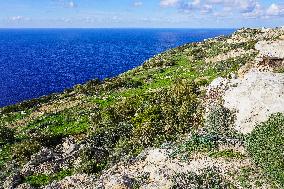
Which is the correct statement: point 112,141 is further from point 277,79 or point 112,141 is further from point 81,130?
point 277,79

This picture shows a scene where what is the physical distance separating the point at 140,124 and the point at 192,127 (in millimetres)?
5767

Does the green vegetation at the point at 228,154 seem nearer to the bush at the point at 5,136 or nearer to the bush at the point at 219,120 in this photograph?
the bush at the point at 219,120

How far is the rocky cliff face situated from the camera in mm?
27953

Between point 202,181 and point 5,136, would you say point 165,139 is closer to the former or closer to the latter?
Answer: point 202,181

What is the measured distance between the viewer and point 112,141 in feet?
136

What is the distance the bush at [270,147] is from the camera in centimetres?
2564

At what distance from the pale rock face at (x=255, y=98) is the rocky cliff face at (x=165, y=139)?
9 centimetres

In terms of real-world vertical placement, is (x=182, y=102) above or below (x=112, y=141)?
above

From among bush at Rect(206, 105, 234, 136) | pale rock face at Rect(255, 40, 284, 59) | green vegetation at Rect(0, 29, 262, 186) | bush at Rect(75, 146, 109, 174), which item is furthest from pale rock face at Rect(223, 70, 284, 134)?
bush at Rect(75, 146, 109, 174)

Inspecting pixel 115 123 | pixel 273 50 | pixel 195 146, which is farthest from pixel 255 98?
pixel 273 50

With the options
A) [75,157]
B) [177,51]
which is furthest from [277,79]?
[177,51]

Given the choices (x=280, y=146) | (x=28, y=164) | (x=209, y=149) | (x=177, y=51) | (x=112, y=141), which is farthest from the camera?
(x=177, y=51)

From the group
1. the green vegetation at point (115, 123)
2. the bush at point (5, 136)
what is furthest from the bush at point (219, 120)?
the bush at point (5, 136)

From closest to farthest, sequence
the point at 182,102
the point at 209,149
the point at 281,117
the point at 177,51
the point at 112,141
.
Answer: the point at 281,117
the point at 209,149
the point at 112,141
the point at 182,102
the point at 177,51
